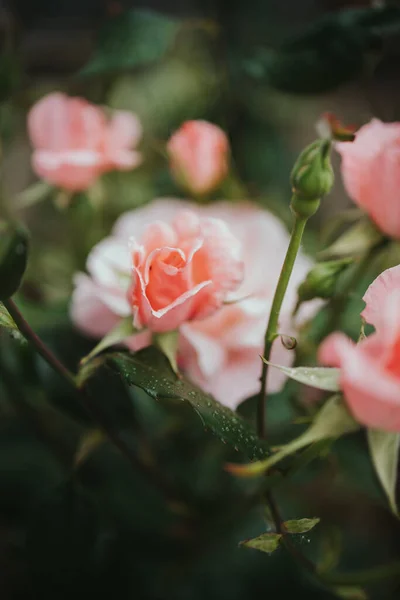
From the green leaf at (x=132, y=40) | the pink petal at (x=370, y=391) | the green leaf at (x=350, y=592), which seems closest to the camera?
the pink petal at (x=370, y=391)

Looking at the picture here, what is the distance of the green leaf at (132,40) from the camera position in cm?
44

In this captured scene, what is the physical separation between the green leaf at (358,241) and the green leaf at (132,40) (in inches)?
8.1

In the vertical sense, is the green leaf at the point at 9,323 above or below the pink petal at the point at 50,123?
below

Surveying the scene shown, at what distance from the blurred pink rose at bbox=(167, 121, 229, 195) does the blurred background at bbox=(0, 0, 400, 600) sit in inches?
1.2

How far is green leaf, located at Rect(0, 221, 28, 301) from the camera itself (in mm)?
216

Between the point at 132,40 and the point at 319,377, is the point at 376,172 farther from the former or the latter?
the point at 132,40

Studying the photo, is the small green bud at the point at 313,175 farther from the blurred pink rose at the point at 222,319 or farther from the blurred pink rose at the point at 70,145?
the blurred pink rose at the point at 70,145

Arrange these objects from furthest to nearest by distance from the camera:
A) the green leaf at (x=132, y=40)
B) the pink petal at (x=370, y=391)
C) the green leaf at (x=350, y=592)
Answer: the green leaf at (x=132, y=40)
the green leaf at (x=350, y=592)
the pink petal at (x=370, y=391)

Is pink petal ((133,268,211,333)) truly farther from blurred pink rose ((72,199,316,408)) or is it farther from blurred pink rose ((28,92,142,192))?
blurred pink rose ((28,92,142,192))

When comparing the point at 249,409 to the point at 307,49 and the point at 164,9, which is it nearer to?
the point at 307,49

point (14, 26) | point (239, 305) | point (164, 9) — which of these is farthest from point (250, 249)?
point (164, 9)

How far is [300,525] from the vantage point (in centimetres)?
24

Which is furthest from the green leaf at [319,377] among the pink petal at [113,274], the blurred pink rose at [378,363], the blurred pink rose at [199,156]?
the blurred pink rose at [199,156]

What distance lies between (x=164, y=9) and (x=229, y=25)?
0.69 ft
